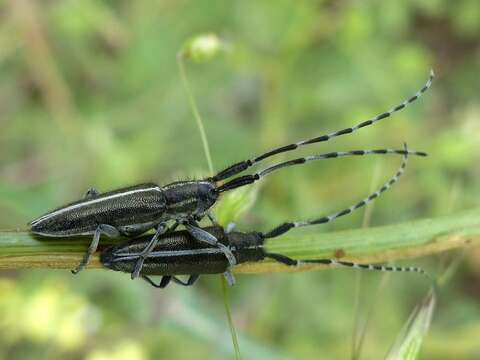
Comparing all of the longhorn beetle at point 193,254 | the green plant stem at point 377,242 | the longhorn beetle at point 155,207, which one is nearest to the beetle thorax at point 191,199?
the longhorn beetle at point 155,207

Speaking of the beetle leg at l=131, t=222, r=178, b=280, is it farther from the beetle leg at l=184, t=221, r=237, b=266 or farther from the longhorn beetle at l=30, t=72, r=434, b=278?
the beetle leg at l=184, t=221, r=237, b=266

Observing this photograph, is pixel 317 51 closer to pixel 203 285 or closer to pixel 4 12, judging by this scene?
pixel 203 285

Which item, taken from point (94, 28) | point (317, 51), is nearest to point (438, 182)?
point (317, 51)

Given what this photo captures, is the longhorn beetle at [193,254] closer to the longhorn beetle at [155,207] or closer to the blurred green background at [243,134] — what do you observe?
the longhorn beetle at [155,207]

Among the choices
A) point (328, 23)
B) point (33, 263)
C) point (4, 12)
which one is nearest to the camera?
point (33, 263)

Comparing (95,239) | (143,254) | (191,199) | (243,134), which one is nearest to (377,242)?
(191,199)

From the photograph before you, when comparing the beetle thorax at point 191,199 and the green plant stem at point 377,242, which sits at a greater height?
the beetle thorax at point 191,199
